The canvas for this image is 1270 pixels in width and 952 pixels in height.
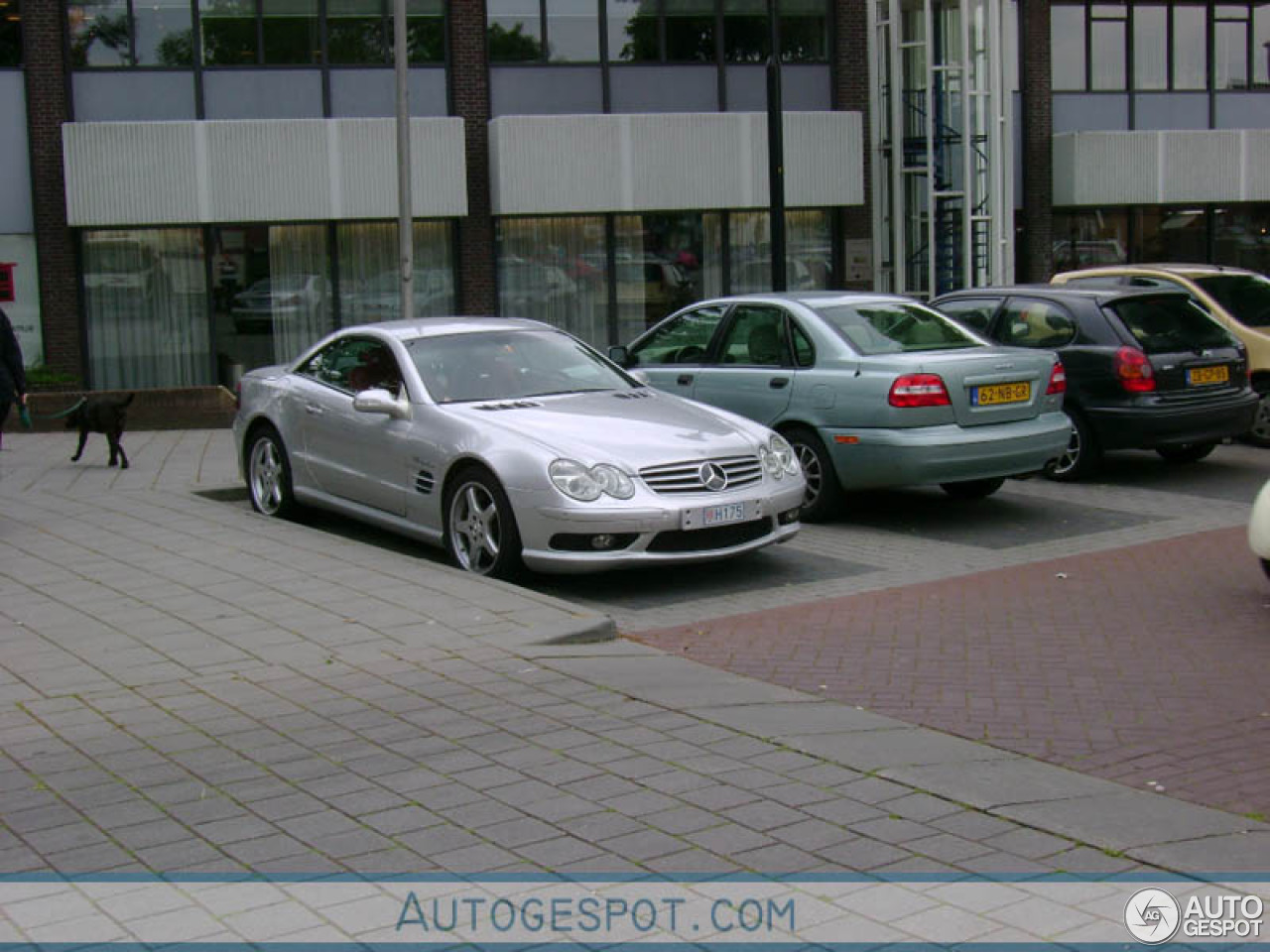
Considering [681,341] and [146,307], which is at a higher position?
[146,307]

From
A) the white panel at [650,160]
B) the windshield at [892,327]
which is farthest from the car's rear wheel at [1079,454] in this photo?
the white panel at [650,160]

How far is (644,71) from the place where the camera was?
23266 mm

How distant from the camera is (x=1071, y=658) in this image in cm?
717

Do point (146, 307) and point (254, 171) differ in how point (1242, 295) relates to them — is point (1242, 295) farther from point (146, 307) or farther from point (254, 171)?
point (146, 307)

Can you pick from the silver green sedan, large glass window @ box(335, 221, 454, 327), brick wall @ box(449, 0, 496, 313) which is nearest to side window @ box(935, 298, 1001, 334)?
the silver green sedan

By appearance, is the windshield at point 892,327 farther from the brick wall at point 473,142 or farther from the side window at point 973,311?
the brick wall at point 473,142

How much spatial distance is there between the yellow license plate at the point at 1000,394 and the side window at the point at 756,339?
1.49 meters

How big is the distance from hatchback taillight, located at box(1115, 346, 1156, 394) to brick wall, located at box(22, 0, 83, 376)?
584 inches

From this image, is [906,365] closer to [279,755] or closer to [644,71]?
[279,755]

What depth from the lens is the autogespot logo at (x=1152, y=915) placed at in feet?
12.9

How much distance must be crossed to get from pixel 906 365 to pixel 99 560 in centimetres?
549

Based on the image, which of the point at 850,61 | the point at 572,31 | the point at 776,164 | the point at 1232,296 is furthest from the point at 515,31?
the point at 1232,296

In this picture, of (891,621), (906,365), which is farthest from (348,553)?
(906,365)

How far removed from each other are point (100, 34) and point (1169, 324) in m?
15.4
